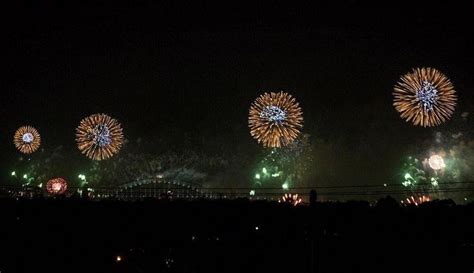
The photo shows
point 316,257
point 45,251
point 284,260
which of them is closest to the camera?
point 316,257

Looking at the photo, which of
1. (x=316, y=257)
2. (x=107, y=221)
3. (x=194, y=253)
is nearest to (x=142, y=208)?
(x=107, y=221)

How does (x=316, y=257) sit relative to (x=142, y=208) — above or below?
below

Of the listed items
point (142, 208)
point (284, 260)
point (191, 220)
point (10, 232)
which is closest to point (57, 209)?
point (10, 232)

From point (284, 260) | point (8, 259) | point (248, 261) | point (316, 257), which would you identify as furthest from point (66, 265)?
point (316, 257)

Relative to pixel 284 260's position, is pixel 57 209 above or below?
above

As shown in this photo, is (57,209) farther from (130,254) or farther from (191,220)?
(191,220)

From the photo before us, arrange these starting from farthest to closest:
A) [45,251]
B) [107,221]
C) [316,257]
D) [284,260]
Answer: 1. [107,221]
2. [45,251]
3. [284,260]
4. [316,257]

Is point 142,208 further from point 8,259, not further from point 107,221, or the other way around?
point 8,259

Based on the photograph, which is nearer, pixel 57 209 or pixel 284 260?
pixel 284 260

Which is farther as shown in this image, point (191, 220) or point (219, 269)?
point (191, 220)
